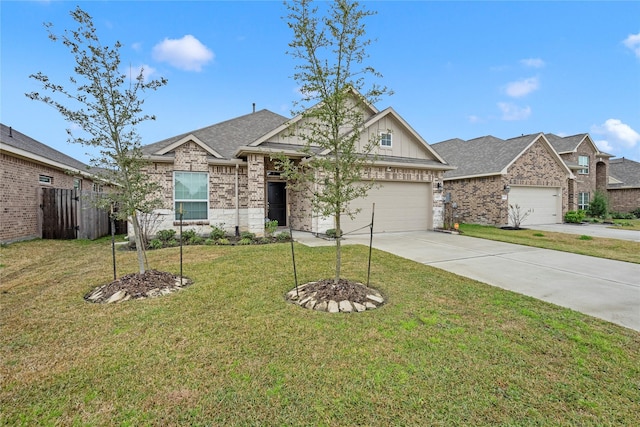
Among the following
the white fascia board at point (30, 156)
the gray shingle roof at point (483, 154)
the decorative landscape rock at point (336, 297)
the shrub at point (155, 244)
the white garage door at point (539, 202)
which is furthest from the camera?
the white garage door at point (539, 202)

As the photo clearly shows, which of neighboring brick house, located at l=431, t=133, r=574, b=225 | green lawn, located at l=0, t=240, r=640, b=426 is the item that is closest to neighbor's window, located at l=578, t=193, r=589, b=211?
neighboring brick house, located at l=431, t=133, r=574, b=225

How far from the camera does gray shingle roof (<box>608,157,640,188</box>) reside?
2414cm

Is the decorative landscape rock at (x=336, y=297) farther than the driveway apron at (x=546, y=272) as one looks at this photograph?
No

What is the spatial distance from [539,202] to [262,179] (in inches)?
668

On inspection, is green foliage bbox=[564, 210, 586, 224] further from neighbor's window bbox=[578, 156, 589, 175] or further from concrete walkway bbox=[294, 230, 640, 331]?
concrete walkway bbox=[294, 230, 640, 331]

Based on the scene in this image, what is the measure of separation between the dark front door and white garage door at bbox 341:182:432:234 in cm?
334

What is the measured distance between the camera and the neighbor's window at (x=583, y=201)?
76.2ft

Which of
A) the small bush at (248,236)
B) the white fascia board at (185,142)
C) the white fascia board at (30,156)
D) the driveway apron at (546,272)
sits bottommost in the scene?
the driveway apron at (546,272)

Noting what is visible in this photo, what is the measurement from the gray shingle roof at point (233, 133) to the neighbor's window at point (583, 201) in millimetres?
24020

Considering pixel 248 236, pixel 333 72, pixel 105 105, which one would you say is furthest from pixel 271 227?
pixel 333 72

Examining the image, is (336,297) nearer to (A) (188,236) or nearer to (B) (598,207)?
(A) (188,236)

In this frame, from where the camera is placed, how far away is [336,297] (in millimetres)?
4473

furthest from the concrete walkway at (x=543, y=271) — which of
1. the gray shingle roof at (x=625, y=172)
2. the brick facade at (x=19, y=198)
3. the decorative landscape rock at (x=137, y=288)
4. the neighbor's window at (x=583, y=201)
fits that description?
the gray shingle roof at (x=625, y=172)

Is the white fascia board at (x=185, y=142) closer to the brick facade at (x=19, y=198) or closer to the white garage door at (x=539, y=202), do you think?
the brick facade at (x=19, y=198)
